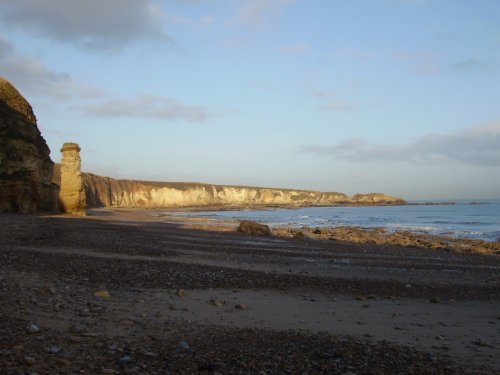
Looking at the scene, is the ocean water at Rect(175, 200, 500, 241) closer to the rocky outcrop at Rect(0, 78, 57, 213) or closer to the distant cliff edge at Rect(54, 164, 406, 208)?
the rocky outcrop at Rect(0, 78, 57, 213)

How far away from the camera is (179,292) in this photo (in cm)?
737

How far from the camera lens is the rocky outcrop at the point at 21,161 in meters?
27.8

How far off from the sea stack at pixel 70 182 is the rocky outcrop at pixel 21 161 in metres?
0.93

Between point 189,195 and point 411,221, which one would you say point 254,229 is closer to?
point 411,221

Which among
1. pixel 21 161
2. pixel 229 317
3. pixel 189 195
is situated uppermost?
pixel 21 161

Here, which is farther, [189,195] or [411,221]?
[189,195]

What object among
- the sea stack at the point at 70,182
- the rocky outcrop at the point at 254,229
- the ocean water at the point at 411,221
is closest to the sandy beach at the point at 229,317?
the rocky outcrop at the point at 254,229

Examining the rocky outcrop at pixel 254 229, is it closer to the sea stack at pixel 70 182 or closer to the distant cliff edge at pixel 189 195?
Result: the sea stack at pixel 70 182

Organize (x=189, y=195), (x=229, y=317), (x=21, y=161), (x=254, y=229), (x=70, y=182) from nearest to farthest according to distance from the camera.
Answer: (x=229, y=317)
(x=254, y=229)
(x=21, y=161)
(x=70, y=182)
(x=189, y=195)

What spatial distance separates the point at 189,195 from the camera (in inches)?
5015

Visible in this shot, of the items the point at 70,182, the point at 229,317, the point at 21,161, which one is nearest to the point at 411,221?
the point at 70,182

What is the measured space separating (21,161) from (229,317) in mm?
27692

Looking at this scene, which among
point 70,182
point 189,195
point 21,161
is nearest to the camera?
point 21,161

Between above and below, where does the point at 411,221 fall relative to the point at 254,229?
below
